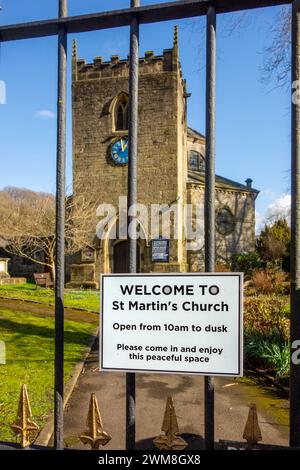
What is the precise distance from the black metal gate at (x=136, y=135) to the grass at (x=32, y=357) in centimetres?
243

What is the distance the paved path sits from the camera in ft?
14.1

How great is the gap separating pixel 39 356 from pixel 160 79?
19216mm

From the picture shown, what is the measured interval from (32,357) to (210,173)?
20.0 ft

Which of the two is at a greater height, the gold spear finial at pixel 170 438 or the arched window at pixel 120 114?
the arched window at pixel 120 114

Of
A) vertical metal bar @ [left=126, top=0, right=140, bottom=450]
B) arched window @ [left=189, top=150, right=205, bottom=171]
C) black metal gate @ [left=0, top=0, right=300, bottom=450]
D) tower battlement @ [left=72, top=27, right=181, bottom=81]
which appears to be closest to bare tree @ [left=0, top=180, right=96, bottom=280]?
tower battlement @ [left=72, top=27, right=181, bottom=81]

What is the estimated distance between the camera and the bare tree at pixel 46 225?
18.8 metres

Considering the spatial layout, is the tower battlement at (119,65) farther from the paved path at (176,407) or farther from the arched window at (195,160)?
the paved path at (176,407)

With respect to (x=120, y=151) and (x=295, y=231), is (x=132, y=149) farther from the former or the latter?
(x=120, y=151)

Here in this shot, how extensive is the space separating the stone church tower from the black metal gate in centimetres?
1903

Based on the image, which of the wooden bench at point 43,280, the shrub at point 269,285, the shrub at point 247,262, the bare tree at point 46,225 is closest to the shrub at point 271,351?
the shrub at point 269,285

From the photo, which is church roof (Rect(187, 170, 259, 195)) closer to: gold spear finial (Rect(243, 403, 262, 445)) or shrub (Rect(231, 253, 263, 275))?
shrub (Rect(231, 253, 263, 275))
